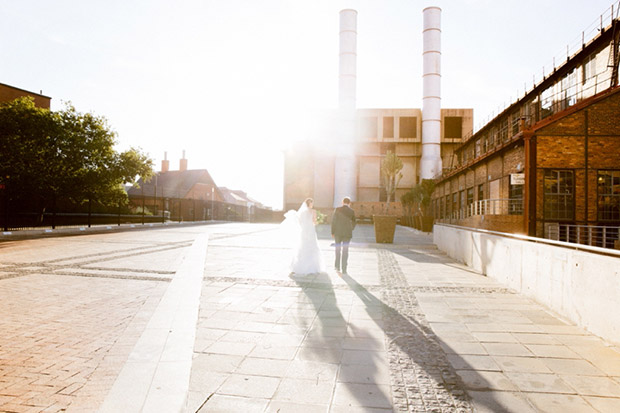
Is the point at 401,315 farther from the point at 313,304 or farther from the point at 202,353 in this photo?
the point at 202,353

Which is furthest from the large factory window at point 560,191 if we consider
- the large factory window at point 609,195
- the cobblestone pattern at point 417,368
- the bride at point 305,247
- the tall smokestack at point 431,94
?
the tall smokestack at point 431,94

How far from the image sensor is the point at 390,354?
12.3 ft

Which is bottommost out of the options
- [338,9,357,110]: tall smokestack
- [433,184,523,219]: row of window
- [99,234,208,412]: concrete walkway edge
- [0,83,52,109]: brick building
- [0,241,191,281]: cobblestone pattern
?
[99,234,208,412]: concrete walkway edge

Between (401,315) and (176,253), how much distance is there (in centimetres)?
825

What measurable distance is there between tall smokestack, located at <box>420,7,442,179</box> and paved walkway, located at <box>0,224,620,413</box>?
135ft

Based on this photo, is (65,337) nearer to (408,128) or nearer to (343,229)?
(343,229)

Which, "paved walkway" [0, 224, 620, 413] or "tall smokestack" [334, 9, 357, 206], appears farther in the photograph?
"tall smokestack" [334, 9, 357, 206]

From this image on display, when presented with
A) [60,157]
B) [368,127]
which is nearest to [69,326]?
[60,157]

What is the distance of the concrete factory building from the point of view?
4597 centimetres

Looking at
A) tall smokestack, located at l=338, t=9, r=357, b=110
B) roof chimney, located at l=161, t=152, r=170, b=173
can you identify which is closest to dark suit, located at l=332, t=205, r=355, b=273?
tall smokestack, located at l=338, t=9, r=357, b=110

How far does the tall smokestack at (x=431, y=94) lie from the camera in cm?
4438

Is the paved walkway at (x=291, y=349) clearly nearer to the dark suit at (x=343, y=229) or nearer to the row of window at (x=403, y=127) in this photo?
the dark suit at (x=343, y=229)

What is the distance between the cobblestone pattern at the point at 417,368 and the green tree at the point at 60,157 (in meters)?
22.4

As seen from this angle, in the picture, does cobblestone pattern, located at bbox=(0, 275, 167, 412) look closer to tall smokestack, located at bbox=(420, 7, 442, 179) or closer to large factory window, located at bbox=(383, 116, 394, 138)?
tall smokestack, located at bbox=(420, 7, 442, 179)
